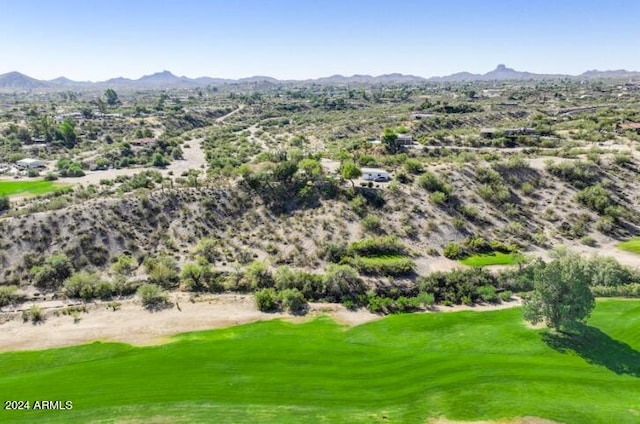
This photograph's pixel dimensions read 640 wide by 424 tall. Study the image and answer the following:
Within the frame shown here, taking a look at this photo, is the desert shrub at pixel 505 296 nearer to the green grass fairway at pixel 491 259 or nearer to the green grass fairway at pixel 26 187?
the green grass fairway at pixel 491 259

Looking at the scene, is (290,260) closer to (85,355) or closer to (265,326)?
(265,326)

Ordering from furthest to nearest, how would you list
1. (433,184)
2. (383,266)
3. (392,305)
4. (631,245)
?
(433,184) < (631,245) < (383,266) < (392,305)

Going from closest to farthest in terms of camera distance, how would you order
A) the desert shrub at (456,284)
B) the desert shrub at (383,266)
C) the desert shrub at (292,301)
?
the desert shrub at (292,301)
the desert shrub at (456,284)
the desert shrub at (383,266)

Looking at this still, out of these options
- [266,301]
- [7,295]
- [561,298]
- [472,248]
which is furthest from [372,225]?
[7,295]

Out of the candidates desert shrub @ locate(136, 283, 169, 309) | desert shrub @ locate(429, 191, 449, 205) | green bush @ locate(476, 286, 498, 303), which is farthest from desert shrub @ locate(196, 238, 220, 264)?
desert shrub @ locate(429, 191, 449, 205)

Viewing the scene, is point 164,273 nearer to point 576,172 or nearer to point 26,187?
point 26,187

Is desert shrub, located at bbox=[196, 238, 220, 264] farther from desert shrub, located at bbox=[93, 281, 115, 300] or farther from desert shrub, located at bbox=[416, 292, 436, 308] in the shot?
desert shrub, located at bbox=[416, 292, 436, 308]

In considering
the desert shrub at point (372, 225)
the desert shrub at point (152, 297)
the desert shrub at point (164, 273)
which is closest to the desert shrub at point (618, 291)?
the desert shrub at point (372, 225)
